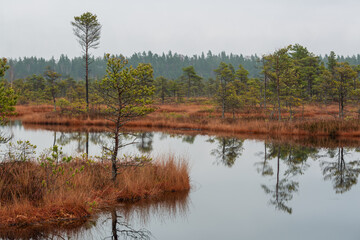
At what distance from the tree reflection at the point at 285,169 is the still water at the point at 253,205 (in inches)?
1.2

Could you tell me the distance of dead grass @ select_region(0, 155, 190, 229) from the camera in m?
6.87

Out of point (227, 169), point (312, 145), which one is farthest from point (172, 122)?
point (227, 169)

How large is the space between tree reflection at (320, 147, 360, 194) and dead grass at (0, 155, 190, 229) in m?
6.01

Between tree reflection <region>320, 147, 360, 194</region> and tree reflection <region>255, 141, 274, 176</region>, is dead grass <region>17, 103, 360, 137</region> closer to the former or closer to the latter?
tree reflection <region>320, 147, 360, 194</region>

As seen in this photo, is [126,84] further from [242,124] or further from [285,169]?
[242,124]

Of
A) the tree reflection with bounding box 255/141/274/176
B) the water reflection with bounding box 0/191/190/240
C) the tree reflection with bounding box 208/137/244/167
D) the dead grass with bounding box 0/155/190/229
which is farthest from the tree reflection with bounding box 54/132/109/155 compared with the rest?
the water reflection with bounding box 0/191/190/240

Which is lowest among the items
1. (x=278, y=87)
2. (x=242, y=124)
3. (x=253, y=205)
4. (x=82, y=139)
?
(x=253, y=205)

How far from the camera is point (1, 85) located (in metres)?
7.74

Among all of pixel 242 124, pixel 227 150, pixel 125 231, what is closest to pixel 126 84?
pixel 125 231

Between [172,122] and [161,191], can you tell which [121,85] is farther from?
[172,122]

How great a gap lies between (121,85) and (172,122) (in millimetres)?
22206

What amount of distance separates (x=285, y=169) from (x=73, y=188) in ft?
31.9

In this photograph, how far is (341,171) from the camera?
1355cm

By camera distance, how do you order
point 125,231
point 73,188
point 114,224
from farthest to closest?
point 73,188
point 114,224
point 125,231
